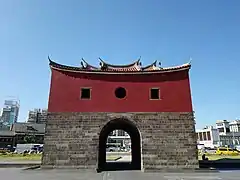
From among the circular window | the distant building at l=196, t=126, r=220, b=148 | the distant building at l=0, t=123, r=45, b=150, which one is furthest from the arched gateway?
the distant building at l=196, t=126, r=220, b=148

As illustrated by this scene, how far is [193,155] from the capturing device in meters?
13.6

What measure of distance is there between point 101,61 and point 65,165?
8.86m

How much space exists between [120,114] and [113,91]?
5.56 ft

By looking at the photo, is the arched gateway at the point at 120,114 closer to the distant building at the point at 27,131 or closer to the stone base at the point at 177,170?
the stone base at the point at 177,170

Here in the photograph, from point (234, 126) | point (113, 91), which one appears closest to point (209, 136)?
point (234, 126)

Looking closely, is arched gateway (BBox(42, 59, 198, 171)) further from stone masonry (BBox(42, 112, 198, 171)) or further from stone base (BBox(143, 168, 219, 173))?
stone base (BBox(143, 168, 219, 173))

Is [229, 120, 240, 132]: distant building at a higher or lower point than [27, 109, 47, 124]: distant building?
lower

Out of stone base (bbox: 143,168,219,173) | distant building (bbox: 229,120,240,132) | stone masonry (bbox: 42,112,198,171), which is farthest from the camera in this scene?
distant building (bbox: 229,120,240,132)

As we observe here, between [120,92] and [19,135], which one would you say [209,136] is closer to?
[19,135]

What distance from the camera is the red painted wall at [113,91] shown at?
48.0 ft

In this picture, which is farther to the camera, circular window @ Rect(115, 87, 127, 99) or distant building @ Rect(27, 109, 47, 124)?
distant building @ Rect(27, 109, 47, 124)

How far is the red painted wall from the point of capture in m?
14.6

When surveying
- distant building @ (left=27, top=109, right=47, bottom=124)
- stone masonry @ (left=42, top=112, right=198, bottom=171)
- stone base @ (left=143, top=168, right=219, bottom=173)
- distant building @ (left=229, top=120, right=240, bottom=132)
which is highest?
distant building @ (left=27, top=109, right=47, bottom=124)

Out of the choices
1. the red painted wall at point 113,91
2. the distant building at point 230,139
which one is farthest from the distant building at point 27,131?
the distant building at point 230,139
